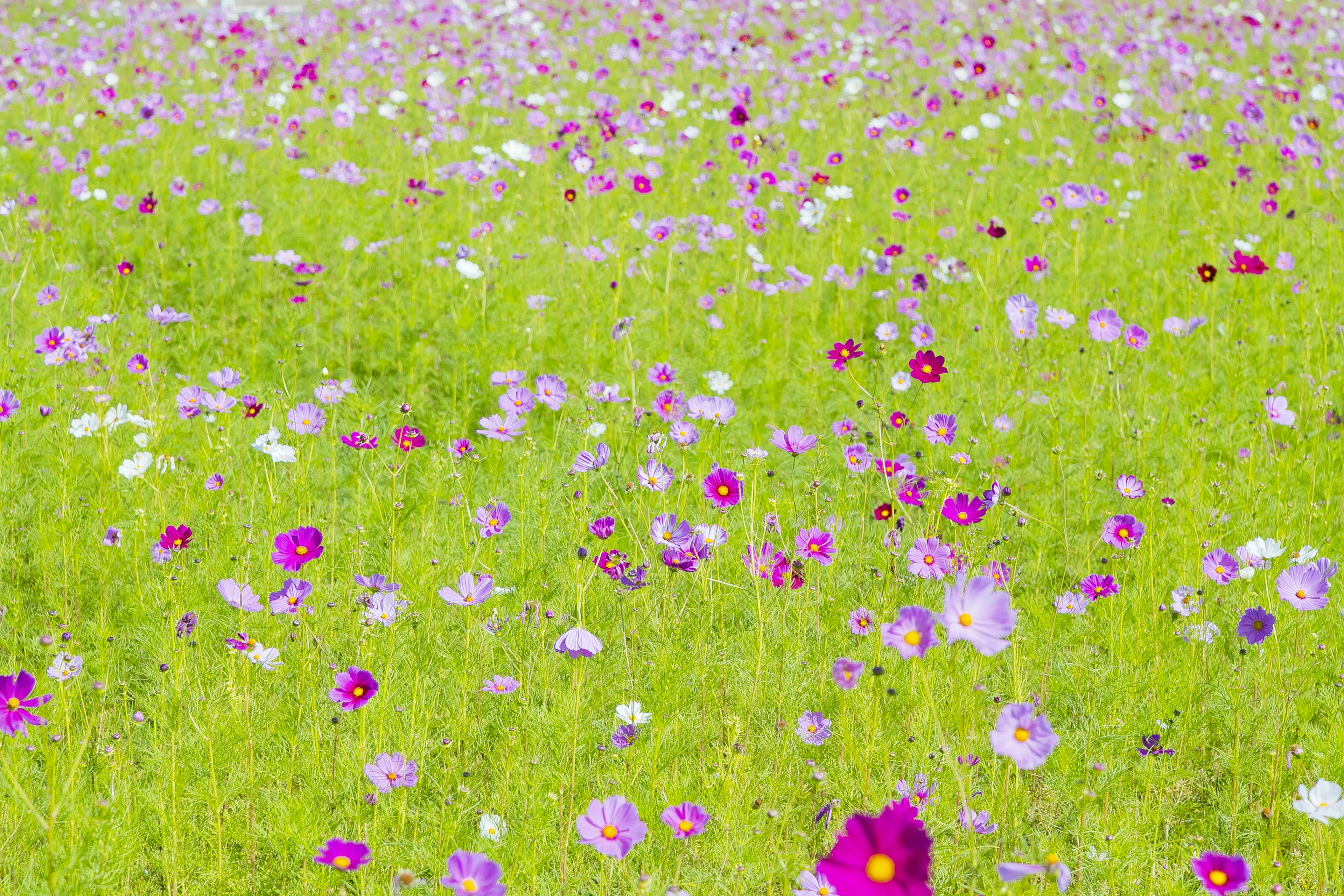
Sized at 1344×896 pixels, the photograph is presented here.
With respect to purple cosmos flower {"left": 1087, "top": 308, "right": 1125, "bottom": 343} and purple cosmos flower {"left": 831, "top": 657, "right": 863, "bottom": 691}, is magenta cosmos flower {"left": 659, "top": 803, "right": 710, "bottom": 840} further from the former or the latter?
purple cosmos flower {"left": 1087, "top": 308, "right": 1125, "bottom": 343}

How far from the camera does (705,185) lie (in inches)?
230

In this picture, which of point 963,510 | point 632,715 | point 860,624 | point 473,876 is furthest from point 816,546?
point 473,876

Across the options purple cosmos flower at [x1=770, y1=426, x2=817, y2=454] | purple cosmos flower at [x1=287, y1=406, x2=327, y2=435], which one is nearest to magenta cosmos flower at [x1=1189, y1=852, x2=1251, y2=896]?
purple cosmos flower at [x1=770, y1=426, x2=817, y2=454]

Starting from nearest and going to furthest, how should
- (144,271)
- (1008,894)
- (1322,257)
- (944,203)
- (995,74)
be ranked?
(1008,894), (144,271), (1322,257), (944,203), (995,74)

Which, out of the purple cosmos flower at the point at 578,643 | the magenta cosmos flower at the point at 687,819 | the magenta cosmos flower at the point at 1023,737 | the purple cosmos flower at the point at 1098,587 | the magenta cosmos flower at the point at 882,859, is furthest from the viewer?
the purple cosmos flower at the point at 1098,587

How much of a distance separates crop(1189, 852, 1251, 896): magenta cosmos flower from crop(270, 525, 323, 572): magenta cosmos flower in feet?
5.50

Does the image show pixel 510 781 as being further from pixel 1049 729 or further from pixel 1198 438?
pixel 1198 438

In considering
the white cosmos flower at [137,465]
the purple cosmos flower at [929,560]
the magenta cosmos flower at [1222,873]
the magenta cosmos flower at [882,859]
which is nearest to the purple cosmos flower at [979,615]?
the magenta cosmos flower at [882,859]

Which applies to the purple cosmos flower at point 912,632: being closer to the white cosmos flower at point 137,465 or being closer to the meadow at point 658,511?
the meadow at point 658,511

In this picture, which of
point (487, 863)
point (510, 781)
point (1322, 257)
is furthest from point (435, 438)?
point (1322, 257)

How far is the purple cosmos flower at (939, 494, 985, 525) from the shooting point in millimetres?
2342

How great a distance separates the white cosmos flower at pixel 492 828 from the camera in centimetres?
188

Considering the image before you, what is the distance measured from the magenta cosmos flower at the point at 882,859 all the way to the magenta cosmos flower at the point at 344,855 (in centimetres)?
71

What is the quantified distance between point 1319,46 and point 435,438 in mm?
9168
